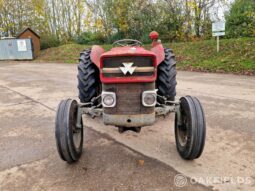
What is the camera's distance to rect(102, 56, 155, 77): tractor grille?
2609 mm

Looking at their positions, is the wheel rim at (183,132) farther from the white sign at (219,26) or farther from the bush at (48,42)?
the bush at (48,42)

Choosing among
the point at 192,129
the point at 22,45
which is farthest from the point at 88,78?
the point at 22,45

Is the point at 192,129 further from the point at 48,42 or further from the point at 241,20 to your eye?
the point at 48,42

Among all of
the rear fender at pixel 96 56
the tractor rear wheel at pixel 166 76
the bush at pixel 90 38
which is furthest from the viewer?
the bush at pixel 90 38

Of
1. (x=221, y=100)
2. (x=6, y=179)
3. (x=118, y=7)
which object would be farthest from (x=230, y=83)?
(x=118, y=7)

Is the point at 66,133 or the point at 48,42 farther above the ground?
the point at 48,42

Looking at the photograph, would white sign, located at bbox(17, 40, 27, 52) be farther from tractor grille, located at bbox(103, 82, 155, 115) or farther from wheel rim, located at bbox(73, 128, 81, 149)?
tractor grille, located at bbox(103, 82, 155, 115)

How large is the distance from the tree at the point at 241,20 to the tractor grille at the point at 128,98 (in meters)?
11.3

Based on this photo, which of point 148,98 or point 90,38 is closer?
point 148,98

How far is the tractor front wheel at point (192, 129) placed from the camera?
2535 millimetres

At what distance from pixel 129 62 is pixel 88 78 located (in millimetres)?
1061

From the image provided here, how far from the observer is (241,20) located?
1283cm

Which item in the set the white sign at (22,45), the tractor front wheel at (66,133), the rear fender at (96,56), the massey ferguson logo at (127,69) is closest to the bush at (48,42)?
the white sign at (22,45)

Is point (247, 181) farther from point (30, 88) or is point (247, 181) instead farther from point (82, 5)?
point (82, 5)
